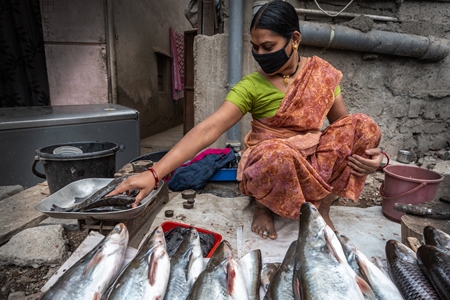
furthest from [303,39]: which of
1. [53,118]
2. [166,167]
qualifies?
[53,118]

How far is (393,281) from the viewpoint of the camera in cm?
157

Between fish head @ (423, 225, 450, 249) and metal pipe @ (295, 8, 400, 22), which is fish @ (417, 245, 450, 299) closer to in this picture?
fish head @ (423, 225, 450, 249)

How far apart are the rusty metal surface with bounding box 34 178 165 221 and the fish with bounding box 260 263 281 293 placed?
3.06 ft

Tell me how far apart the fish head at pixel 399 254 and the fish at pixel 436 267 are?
6 cm

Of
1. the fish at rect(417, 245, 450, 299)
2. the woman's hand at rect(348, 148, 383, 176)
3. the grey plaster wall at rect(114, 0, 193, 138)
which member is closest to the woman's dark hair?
the woman's hand at rect(348, 148, 383, 176)

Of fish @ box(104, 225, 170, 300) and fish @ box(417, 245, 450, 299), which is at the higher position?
fish @ box(417, 245, 450, 299)

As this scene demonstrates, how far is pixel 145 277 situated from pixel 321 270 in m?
0.92

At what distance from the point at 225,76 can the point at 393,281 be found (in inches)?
136

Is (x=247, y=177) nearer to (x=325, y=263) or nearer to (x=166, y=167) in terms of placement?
(x=166, y=167)

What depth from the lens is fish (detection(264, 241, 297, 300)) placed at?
1.43 metres

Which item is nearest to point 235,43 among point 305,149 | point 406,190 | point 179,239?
point 305,149

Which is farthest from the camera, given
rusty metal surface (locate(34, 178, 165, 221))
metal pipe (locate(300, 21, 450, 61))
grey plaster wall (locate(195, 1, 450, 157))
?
grey plaster wall (locate(195, 1, 450, 157))

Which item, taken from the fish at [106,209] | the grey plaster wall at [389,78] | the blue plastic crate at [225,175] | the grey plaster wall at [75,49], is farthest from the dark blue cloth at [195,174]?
the grey plaster wall at [75,49]

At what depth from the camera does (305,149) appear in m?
2.18
